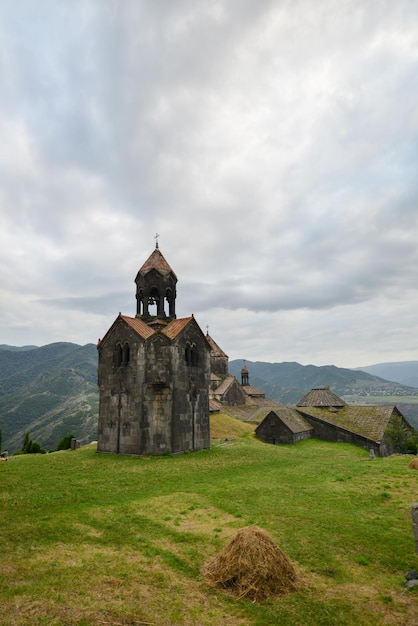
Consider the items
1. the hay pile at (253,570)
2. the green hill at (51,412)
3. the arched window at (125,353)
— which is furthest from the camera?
the green hill at (51,412)

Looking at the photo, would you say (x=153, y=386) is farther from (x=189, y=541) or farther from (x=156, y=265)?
(x=189, y=541)

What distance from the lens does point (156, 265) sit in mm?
30578

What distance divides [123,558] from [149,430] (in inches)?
630

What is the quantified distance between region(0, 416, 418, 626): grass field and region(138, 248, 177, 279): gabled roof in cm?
1607

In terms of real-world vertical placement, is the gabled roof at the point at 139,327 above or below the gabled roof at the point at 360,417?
above

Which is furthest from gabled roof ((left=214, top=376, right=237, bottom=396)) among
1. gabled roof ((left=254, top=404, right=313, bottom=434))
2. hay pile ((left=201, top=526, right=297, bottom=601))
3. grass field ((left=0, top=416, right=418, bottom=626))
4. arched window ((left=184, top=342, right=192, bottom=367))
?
hay pile ((left=201, top=526, right=297, bottom=601))

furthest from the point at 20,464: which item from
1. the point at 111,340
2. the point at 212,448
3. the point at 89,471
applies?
the point at 212,448

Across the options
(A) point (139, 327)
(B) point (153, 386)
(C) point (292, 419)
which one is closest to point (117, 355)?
(A) point (139, 327)

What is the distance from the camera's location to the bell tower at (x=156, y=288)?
99.8ft

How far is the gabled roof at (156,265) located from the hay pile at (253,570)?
24443 millimetres

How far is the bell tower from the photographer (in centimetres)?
3042

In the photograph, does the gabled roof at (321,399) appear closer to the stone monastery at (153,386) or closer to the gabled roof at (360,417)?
the gabled roof at (360,417)

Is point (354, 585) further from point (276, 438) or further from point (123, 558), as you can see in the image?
point (276, 438)

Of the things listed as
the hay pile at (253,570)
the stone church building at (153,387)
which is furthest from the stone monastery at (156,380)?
the hay pile at (253,570)
